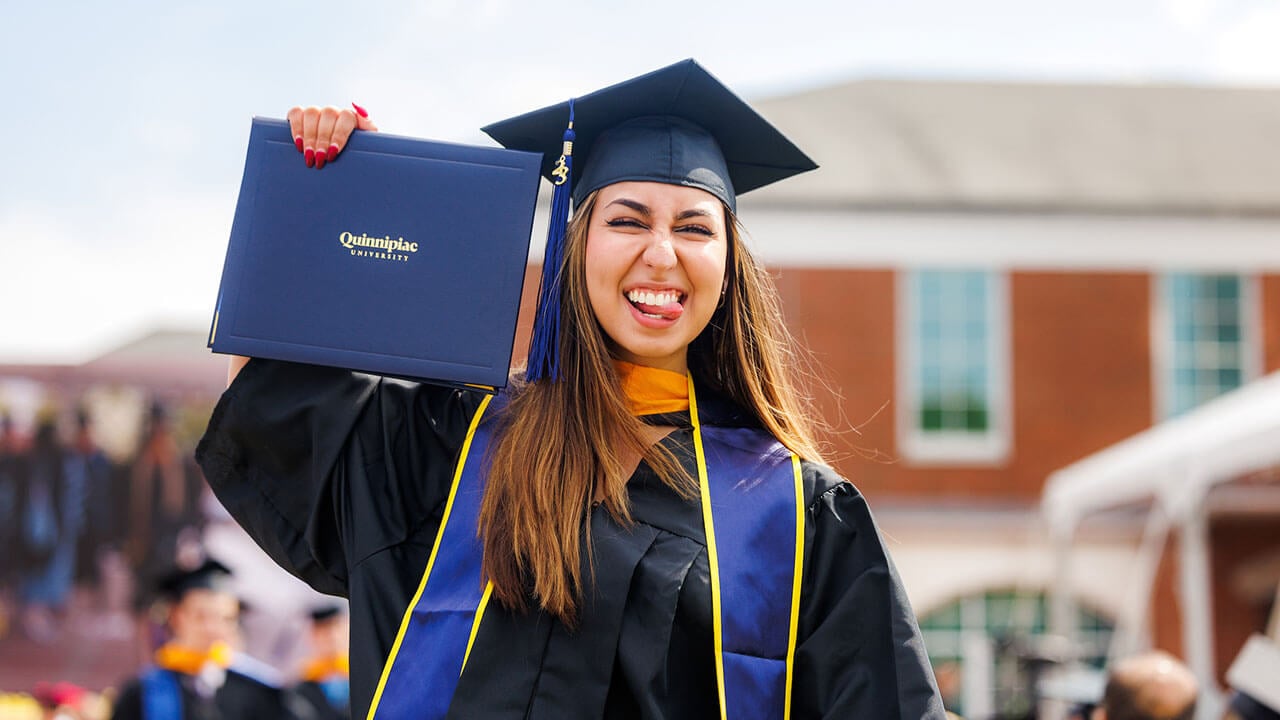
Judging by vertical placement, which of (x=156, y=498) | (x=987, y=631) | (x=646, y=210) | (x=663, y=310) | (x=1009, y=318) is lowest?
(x=987, y=631)

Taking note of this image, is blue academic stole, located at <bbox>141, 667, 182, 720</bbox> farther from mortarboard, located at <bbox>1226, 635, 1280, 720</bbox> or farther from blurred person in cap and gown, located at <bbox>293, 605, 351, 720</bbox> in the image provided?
mortarboard, located at <bbox>1226, 635, 1280, 720</bbox>

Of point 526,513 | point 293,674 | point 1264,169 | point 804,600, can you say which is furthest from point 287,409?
point 1264,169

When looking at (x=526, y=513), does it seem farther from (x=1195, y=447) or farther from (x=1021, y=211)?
(x=1021, y=211)

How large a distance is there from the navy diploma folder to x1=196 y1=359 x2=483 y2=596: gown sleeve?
71mm

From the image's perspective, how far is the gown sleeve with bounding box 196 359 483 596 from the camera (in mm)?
2004

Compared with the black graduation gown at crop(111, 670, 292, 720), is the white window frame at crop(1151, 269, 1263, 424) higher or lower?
higher

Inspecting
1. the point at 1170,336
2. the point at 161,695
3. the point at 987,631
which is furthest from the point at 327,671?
the point at 1170,336

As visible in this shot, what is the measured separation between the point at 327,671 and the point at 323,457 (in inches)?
290

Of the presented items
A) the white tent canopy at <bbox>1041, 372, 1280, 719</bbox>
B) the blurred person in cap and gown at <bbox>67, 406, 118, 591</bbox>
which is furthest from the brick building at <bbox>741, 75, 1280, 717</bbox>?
the blurred person in cap and gown at <bbox>67, 406, 118, 591</bbox>

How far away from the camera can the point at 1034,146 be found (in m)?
16.2

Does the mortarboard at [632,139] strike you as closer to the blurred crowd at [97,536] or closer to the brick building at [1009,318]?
the blurred crowd at [97,536]

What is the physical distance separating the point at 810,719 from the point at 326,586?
785mm

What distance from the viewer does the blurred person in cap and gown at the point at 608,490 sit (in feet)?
6.08

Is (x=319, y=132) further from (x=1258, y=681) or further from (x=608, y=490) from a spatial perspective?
(x=1258, y=681)
